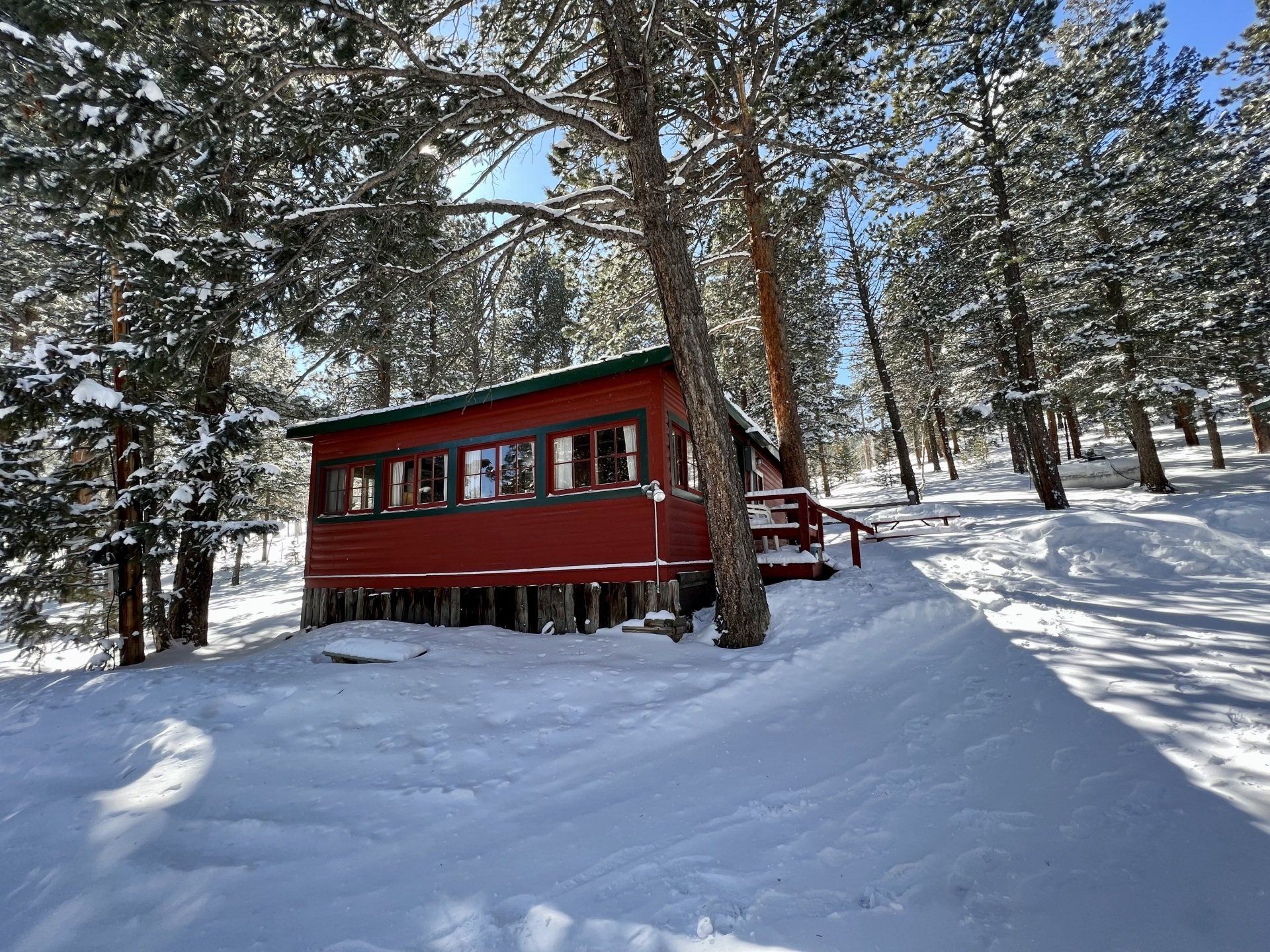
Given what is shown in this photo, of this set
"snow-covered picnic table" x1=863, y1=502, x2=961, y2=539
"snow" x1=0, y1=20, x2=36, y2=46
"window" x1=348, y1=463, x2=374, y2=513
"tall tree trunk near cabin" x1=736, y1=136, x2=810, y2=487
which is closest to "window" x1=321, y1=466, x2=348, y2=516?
"window" x1=348, y1=463, x2=374, y2=513

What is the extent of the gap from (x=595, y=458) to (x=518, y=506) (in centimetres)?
162

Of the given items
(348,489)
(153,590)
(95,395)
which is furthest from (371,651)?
(153,590)

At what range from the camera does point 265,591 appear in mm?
23781

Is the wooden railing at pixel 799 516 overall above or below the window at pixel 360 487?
below

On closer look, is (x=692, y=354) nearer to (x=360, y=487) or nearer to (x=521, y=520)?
(x=521, y=520)

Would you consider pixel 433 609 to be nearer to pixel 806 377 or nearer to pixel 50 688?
pixel 50 688

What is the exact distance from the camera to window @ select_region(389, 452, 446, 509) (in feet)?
32.2

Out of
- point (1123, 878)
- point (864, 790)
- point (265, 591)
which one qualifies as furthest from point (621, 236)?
point (265, 591)

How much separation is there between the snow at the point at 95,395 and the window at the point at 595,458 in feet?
19.9

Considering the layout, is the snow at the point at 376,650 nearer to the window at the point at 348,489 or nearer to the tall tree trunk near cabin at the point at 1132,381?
the window at the point at 348,489

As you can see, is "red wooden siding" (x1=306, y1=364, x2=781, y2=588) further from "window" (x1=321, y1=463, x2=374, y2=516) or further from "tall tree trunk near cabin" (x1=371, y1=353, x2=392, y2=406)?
"tall tree trunk near cabin" (x1=371, y1=353, x2=392, y2=406)

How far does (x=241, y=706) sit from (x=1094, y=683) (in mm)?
7067

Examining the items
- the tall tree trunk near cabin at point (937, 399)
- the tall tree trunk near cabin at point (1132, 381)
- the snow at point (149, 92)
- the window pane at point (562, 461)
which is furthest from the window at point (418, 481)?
the tall tree trunk near cabin at point (1132, 381)

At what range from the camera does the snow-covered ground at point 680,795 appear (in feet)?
6.73
